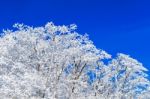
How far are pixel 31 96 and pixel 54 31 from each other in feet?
33.2

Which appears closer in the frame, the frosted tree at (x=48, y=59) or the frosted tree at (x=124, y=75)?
the frosted tree at (x=48, y=59)

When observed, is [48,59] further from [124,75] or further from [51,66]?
[124,75]

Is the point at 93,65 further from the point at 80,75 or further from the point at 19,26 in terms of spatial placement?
the point at 19,26

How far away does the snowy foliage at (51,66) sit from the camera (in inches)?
1725

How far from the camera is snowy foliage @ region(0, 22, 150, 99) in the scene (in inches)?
1725

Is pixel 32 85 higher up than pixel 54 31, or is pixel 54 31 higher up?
pixel 54 31

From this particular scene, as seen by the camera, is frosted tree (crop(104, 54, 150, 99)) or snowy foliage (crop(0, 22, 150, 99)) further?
frosted tree (crop(104, 54, 150, 99))

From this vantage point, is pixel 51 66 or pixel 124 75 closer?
pixel 51 66

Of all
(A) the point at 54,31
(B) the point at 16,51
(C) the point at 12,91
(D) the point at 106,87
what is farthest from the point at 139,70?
(C) the point at 12,91

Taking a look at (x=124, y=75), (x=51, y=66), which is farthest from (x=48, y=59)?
(x=124, y=75)

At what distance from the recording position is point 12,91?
40594 mm

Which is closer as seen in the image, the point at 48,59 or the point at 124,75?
the point at 48,59

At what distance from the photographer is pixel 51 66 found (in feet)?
159

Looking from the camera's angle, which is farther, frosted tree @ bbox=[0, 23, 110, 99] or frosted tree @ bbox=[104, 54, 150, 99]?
frosted tree @ bbox=[104, 54, 150, 99]
